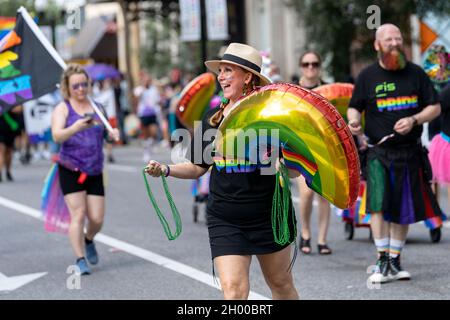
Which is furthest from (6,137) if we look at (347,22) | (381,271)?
(381,271)

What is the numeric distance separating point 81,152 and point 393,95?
274 cm

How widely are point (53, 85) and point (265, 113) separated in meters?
4.61

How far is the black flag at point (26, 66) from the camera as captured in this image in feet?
32.4

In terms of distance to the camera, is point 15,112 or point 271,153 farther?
point 15,112

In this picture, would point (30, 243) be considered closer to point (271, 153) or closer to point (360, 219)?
point (360, 219)

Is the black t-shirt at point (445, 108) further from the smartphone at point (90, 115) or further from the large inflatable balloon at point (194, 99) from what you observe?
the smartphone at point (90, 115)

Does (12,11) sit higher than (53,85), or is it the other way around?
(12,11)

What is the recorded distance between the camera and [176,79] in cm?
2873

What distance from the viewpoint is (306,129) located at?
18.6 feet

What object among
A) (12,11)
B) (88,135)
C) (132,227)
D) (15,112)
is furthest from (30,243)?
(12,11)

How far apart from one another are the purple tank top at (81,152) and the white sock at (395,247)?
2.60 meters

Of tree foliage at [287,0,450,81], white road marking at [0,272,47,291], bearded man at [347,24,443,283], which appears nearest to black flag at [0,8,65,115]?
white road marking at [0,272,47,291]

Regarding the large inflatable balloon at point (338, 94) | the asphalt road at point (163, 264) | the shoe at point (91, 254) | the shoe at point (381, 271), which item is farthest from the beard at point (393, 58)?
the shoe at point (91, 254)

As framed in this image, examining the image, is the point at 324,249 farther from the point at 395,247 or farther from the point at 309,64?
the point at 309,64
